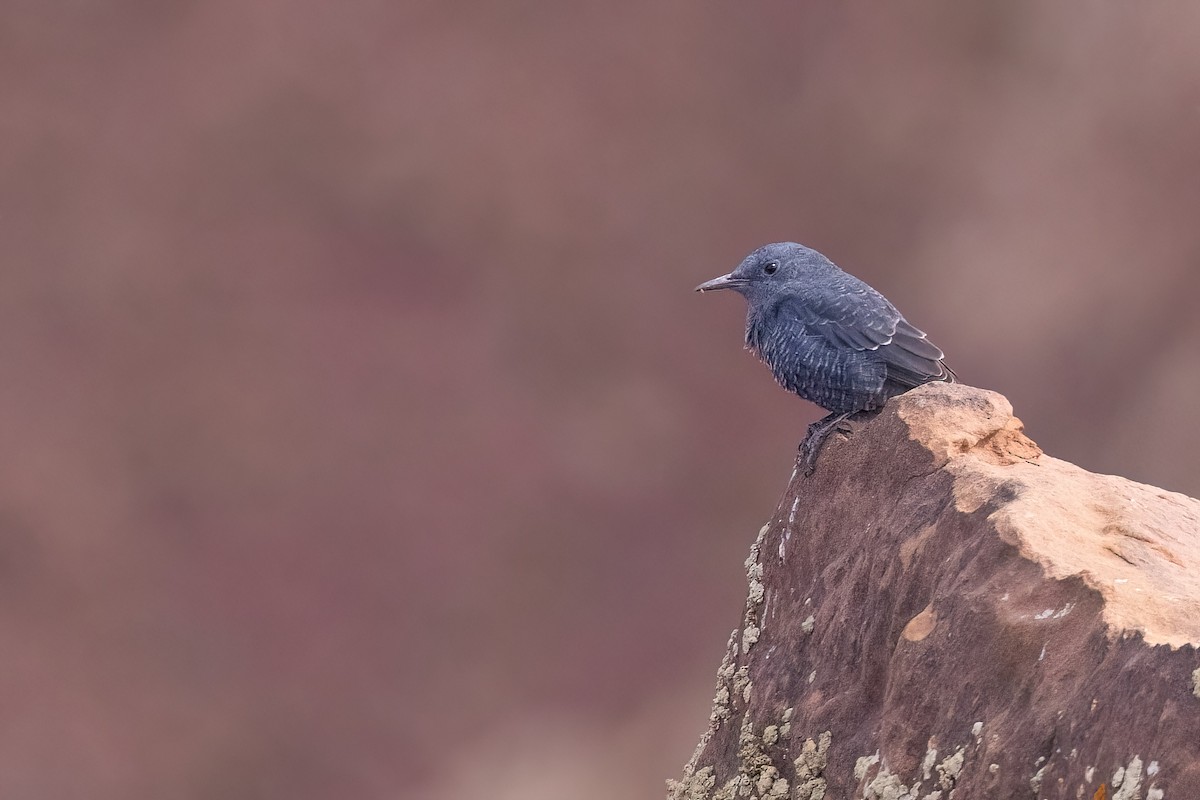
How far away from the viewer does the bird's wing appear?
A: 432cm

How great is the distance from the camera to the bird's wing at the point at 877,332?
4.32 metres

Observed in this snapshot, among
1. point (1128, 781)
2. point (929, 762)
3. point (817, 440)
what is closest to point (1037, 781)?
point (1128, 781)

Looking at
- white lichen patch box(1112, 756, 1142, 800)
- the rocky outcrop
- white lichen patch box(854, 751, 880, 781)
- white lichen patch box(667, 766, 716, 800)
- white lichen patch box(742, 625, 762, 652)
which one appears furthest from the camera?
white lichen patch box(742, 625, 762, 652)

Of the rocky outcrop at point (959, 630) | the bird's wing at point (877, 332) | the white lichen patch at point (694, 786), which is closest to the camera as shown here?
the rocky outcrop at point (959, 630)

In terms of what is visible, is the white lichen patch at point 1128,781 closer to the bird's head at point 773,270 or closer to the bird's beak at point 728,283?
the bird's head at point 773,270

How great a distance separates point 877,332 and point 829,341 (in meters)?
0.17

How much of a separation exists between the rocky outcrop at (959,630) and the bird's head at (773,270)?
2.78 feet

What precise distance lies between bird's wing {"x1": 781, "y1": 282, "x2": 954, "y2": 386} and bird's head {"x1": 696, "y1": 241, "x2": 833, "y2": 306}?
0.22 meters

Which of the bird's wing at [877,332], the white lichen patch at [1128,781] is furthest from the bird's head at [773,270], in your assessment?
the white lichen patch at [1128,781]

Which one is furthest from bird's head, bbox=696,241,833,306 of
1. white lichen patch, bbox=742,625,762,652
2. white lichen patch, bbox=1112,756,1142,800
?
white lichen patch, bbox=1112,756,1142,800

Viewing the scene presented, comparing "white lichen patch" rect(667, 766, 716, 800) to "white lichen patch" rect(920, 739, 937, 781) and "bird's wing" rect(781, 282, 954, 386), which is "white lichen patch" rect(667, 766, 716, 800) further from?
"bird's wing" rect(781, 282, 954, 386)

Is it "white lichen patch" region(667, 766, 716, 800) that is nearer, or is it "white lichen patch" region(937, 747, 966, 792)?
"white lichen patch" region(937, 747, 966, 792)

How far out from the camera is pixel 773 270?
4.82 meters

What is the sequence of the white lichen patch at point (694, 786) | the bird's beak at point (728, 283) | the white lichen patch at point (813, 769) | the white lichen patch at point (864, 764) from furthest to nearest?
the bird's beak at point (728, 283), the white lichen patch at point (694, 786), the white lichen patch at point (813, 769), the white lichen patch at point (864, 764)
